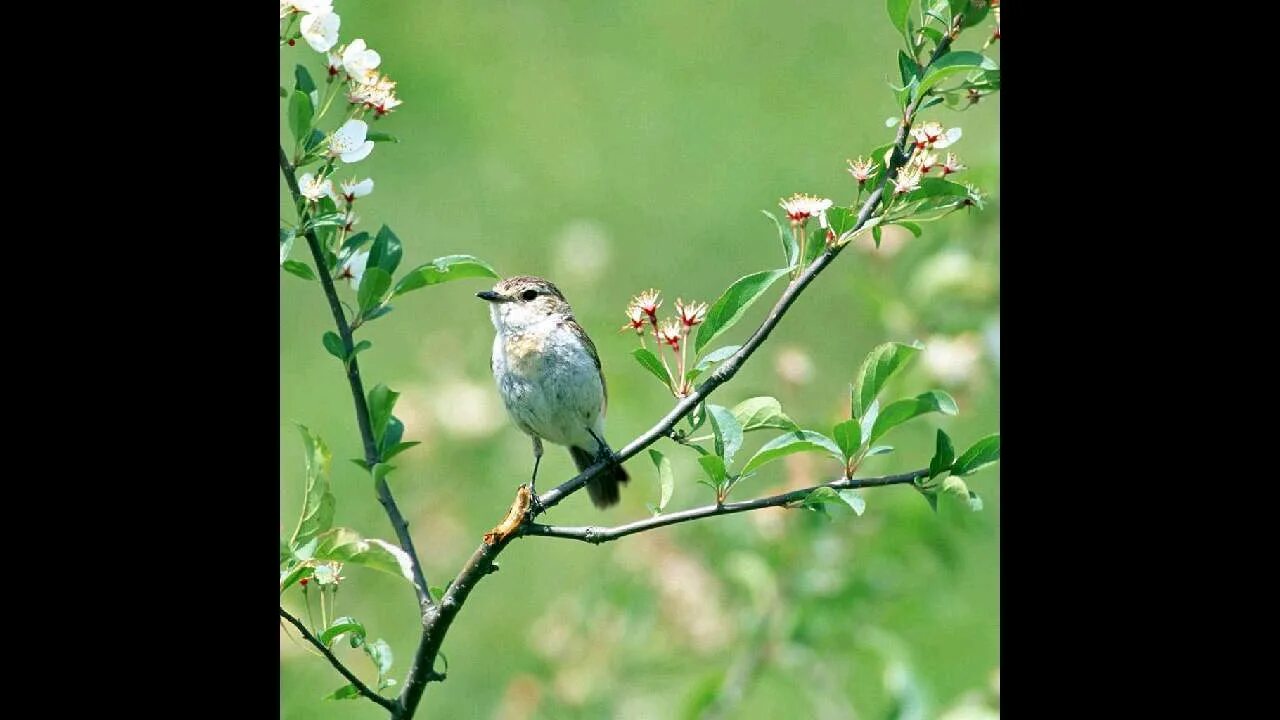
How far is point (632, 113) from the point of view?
28.1 ft

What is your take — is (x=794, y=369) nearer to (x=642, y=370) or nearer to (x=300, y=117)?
(x=300, y=117)

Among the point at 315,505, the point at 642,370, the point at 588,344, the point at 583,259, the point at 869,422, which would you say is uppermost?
the point at 642,370

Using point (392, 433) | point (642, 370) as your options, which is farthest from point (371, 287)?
point (642, 370)

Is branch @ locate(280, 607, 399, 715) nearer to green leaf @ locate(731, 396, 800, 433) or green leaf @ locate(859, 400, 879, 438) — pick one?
green leaf @ locate(731, 396, 800, 433)

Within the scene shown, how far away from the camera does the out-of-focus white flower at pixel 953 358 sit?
3.80 metres

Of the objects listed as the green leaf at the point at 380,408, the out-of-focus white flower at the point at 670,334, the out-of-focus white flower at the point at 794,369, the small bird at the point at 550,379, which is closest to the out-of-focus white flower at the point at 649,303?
the out-of-focus white flower at the point at 670,334

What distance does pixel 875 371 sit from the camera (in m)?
2.22

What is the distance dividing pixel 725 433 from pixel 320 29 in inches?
36.8

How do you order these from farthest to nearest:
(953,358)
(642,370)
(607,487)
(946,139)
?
(642,370), (607,487), (953,358), (946,139)

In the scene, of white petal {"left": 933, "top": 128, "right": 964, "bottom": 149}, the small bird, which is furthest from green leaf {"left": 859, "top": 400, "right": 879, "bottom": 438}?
the small bird

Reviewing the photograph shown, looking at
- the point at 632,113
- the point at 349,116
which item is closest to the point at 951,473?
the point at 349,116

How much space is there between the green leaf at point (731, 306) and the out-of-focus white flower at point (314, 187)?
0.65m

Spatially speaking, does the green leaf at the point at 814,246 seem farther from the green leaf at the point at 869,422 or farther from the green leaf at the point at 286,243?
the green leaf at the point at 286,243
